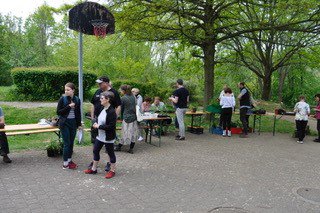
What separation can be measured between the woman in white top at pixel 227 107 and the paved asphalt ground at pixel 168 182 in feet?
7.67

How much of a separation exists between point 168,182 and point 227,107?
578 cm

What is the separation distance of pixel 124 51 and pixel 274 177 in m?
20.5

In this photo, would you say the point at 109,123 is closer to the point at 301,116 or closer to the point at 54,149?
the point at 54,149

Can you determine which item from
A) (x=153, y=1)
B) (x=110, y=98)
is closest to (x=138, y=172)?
(x=110, y=98)

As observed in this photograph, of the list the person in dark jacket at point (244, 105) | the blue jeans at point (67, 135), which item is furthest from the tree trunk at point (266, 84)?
the blue jeans at point (67, 135)

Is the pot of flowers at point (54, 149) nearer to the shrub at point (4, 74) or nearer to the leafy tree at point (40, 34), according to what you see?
the leafy tree at point (40, 34)

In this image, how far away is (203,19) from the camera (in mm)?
13219

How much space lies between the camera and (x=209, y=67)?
1405 cm

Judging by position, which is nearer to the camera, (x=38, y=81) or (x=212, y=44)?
(x=212, y=44)

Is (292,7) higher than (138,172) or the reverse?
higher

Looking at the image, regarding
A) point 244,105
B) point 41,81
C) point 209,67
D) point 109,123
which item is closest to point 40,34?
point 41,81

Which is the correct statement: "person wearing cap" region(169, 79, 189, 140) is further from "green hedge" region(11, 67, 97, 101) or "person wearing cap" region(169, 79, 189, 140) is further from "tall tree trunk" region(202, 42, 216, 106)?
"green hedge" region(11, 67, 97, 101)

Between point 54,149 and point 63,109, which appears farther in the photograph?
point 54,149

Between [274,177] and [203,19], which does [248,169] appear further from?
[203,19]
